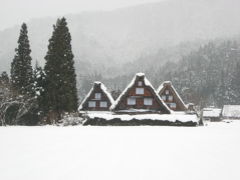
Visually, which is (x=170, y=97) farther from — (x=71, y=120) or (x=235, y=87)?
(x=235, y=87)

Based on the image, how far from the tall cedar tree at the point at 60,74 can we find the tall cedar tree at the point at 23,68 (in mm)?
3087

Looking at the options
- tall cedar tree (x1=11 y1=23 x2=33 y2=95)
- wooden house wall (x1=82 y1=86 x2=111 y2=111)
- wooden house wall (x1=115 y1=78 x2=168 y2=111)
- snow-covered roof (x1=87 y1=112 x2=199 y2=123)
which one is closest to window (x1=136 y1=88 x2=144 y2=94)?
wooden house wall (x1=115 y1=78 x2=168 y2=111)

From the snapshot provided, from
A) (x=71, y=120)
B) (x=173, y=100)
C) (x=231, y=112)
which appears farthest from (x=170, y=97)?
(x=231, y=112)

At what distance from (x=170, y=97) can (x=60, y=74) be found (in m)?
29.8

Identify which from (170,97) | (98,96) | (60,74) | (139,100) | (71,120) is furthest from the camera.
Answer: (170,97)

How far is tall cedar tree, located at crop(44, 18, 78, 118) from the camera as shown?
37406 mm

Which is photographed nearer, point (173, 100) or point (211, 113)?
point (173, 100)

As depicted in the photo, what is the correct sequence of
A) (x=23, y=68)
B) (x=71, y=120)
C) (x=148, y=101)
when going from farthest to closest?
(x=148, y=101) → (x=23, y=68) → (x=71, y=120)

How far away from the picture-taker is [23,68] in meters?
40.0

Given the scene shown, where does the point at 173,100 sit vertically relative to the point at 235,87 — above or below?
below

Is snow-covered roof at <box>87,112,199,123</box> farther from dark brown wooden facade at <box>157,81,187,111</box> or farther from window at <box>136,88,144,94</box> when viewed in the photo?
dark brown wooden facade at <box>157,81,187,111</box>
